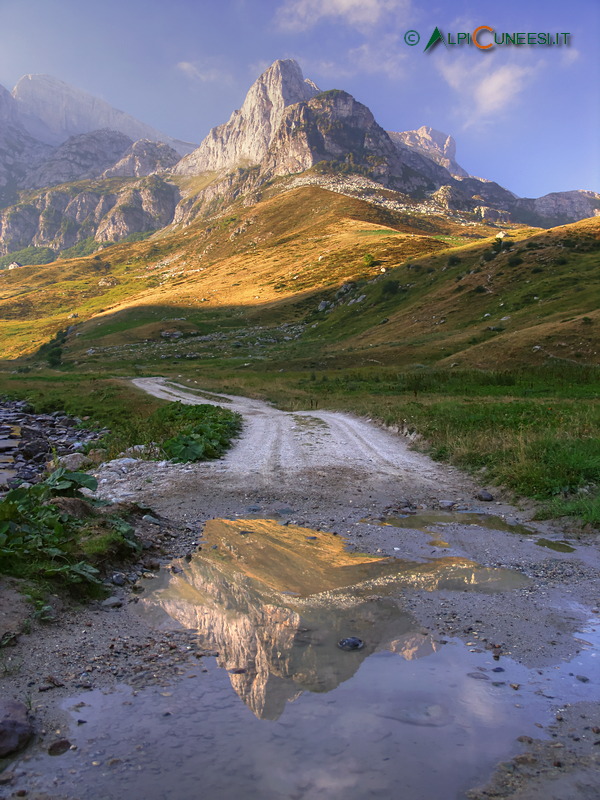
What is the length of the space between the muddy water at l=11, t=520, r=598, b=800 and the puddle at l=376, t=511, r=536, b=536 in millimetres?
3422

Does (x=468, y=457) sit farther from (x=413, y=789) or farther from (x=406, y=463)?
(x=413, y=789)

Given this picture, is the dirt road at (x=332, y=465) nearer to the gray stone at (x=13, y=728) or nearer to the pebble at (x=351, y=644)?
the pebble at (x=351, y=644)

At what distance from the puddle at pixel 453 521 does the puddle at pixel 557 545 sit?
413 millimetres

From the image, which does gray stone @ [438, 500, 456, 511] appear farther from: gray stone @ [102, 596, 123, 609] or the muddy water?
gray stone @ [102, 596, 123, 609]

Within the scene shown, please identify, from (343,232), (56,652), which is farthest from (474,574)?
(343,232)

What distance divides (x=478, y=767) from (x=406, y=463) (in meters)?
12.1

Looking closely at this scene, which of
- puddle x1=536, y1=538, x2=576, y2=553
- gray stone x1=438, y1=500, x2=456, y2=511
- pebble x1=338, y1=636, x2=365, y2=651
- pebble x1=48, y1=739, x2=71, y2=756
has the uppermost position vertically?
pebble x1=338, y1=636, x2=365, y2=651

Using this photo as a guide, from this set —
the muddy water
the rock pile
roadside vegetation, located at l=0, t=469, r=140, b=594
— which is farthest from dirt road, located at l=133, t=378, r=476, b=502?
the muddy water

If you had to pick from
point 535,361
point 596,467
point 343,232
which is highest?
point 343,232

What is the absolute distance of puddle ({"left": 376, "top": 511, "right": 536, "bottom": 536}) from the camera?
9.12 m

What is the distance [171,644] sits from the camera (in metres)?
4.93

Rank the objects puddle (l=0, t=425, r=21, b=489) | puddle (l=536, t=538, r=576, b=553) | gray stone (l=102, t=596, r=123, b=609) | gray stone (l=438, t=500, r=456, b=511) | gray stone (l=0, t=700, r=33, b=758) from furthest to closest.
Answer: puddle (l=0, t=425, r=21, b=489) → gray stone (l=438, t=500, r=456, b=511) → puddle (l=536, t=538, r=576, b=553) → gray stone (l=102, t=596, r=123, b=609) → gray stone (l=0, t=700, r=33, b=758)

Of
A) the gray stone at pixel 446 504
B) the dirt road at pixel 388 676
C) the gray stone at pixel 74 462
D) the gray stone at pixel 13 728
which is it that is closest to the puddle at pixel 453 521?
the dirt road at pixel 388 676

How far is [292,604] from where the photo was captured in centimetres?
575
